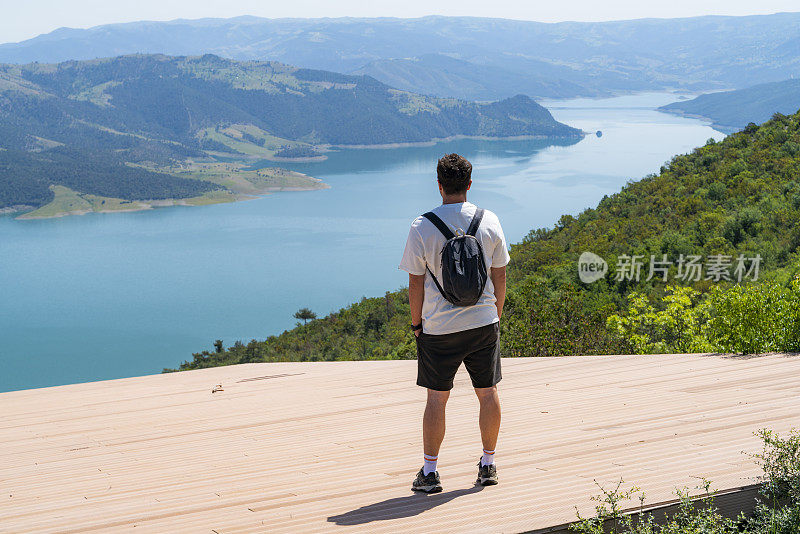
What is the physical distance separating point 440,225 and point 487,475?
1.19 m

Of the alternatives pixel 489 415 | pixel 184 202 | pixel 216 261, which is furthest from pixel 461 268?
pixel 184 202

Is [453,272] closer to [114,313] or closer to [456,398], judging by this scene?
[456,398]

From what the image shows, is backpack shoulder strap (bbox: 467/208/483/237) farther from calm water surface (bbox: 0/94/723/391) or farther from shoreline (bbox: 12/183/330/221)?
shoreline (bbox: 12/183/330/221)

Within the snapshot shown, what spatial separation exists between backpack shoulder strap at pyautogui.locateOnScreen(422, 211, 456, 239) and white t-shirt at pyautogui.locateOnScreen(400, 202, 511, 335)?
0.01 meters

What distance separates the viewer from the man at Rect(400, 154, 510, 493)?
9.60 feet

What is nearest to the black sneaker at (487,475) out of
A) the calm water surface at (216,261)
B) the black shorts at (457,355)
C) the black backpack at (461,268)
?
the black shorts at (457,355)

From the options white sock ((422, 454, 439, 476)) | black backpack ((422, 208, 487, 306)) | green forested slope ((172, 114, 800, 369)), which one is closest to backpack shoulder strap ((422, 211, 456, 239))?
black backpack ((422, 208, 487, 306))

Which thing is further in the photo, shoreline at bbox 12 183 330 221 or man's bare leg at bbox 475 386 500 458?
shoreline at bbox 12 183 330 221

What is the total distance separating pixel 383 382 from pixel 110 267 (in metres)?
96.7

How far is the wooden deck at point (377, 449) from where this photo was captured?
9.76 ft

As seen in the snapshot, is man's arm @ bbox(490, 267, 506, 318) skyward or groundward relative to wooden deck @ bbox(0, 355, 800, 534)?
skyward

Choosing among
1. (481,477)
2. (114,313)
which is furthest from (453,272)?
(114,313)

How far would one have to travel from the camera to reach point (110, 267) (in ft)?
311

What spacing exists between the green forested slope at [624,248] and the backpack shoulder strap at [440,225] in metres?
12.4
